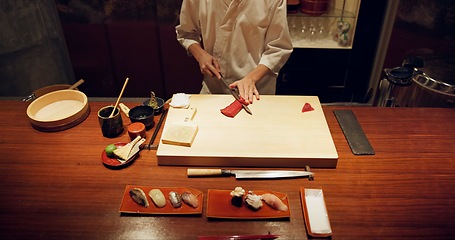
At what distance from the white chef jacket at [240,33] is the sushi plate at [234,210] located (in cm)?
119

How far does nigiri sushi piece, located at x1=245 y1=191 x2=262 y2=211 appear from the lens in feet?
5.07

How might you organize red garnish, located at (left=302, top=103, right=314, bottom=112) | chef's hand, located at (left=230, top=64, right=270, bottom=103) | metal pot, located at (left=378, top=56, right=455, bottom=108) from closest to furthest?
red garnish, located at (left=302, top=103, right=314, bottom=112), chef's hand, located at (left=230, top=64, right=270, bottom=103), metal pot, located at (left=378, top=56, right=455, bottom=108)

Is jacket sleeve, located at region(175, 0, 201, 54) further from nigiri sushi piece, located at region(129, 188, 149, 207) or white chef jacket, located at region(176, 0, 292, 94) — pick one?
nigiri sushi piece, located at region(129, 188, 149, 207)

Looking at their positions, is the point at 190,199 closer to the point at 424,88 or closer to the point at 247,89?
the point at 247,89

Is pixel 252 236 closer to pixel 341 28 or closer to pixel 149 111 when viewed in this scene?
pixel 149 111

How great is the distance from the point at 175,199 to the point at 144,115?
73cm

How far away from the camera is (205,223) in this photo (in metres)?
1.51

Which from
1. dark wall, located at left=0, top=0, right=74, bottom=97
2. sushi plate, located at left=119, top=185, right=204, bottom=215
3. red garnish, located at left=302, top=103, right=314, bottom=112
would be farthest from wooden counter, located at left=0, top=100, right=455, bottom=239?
dark wall, located at left=0, top=0, right=74, bottom=97

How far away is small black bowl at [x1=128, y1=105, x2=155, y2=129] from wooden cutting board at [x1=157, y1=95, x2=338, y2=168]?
4.4 inches

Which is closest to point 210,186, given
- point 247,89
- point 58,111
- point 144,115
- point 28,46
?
point 144,115

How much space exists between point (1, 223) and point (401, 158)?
2.00 meters

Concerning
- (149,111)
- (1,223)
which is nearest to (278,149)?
(149,111)

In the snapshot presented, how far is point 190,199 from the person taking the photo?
1573mm

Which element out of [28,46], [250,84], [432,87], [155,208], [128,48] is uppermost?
[250,84]
